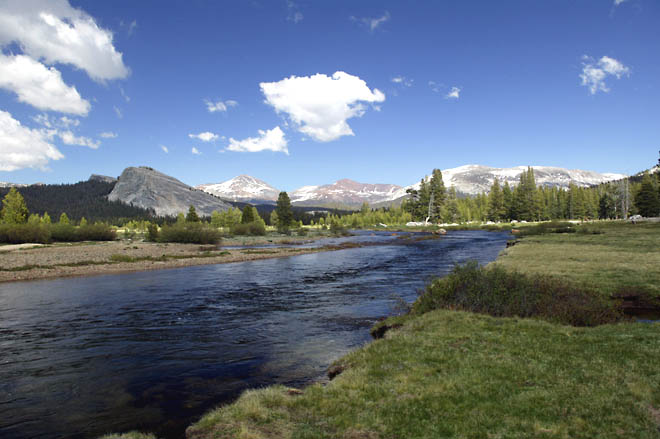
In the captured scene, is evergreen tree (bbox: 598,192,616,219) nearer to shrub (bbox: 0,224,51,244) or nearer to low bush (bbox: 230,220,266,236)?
low bush (bbox: 230,220,266,236)

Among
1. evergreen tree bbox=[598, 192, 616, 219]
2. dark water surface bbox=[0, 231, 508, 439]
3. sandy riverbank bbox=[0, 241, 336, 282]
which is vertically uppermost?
evergreen tree bbox=[598, 192, 616, 219]

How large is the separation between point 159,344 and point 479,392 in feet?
45.5

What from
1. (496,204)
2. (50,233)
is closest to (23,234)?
(50,233)

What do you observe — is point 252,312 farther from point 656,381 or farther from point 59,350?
point 656,381

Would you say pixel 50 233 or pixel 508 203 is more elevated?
pixel 508 203

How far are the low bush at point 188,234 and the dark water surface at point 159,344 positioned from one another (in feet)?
163

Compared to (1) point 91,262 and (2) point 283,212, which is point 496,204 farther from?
(1) point 91,262

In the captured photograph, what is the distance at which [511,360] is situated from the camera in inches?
399

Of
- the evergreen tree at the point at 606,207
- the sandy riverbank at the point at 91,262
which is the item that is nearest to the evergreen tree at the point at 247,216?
the sandy riverbank at the point at 91,262

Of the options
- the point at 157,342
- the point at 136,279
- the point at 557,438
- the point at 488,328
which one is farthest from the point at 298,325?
the point at 136,279

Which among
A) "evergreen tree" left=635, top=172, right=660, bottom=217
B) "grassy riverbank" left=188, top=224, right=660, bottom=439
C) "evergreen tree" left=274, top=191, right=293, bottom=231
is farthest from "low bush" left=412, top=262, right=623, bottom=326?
"evergreen tree" left=635, top=172, right=660, bottom=217

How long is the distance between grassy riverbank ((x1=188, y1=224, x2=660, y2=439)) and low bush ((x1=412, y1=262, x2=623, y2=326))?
1.82 meters

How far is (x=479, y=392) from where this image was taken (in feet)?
27.6

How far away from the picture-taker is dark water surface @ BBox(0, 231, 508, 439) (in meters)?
10.4
